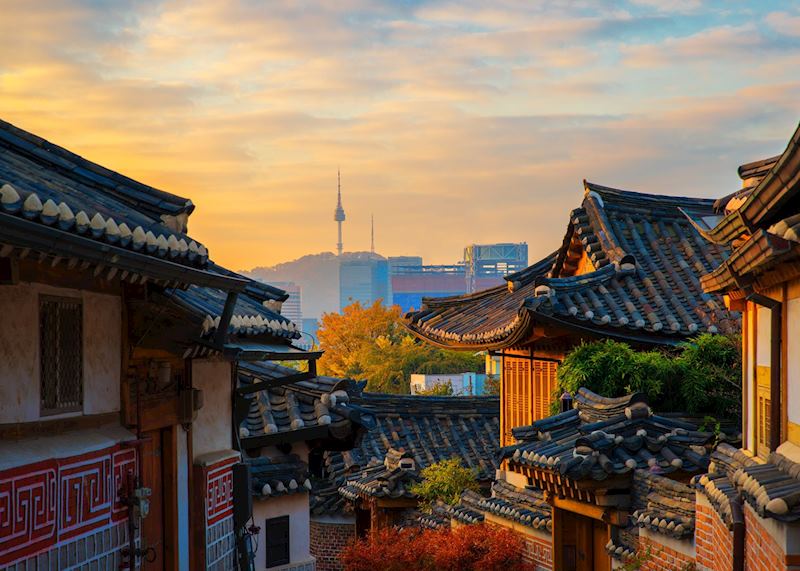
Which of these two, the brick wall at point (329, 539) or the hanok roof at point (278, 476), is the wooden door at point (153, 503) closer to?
the hanok roof at point (278, 476)

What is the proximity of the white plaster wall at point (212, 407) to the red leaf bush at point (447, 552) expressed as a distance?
5.67 meters

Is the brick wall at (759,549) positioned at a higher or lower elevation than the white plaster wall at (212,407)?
lower

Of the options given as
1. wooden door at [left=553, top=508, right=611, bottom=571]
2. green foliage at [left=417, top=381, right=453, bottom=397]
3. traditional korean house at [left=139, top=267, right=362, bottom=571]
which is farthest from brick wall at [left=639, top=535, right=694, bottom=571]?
green foliage at [left=417, top=381, right=453, bottom=397]

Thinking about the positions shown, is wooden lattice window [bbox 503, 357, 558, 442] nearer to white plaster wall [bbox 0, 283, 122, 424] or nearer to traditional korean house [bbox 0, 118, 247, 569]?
traditional korean house [bbox 0, 118, 247, 569]

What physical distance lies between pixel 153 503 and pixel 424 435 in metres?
19.7

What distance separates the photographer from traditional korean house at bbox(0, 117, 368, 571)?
724 centimetres

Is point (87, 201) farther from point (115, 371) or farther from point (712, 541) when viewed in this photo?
point (712, 541)

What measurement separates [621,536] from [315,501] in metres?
13.9

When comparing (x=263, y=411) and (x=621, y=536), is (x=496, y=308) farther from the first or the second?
(x=621, y=536)

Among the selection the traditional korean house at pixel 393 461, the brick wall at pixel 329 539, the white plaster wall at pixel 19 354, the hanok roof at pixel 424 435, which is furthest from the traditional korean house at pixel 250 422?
the hanok roof at pixel 424 435

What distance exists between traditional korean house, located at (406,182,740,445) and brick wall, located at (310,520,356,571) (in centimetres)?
507

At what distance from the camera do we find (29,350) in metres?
7.70

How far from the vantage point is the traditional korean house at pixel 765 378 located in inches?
265

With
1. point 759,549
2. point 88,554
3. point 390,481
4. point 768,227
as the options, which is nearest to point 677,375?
point 759,549
